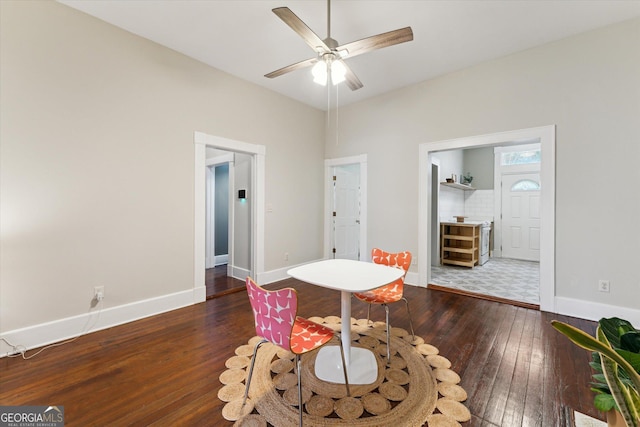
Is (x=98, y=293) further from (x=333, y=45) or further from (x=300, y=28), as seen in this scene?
(x=333, y=45)

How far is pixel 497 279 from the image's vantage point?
451 cm

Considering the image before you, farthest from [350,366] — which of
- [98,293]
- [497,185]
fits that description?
[497,185]

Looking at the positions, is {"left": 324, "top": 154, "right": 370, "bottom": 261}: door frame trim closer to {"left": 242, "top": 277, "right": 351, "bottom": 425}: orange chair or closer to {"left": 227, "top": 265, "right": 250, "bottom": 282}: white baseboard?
{"left": 227, "top": 265, "right": 250, "bottom": 282}: white baseboard

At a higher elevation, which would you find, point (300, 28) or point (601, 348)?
point (300, 28)

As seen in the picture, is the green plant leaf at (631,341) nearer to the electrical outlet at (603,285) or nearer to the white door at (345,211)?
the electrical outlet at (603,285)

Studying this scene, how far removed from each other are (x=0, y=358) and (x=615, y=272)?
564 cm

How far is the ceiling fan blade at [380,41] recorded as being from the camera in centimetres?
191

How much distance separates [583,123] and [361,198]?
2859mm

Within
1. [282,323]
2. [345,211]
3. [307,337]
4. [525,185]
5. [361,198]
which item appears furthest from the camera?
[525,185]

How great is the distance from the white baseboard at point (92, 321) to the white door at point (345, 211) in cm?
281

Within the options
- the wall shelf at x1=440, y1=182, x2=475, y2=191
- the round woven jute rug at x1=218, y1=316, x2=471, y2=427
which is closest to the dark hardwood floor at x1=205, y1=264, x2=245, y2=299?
the round woven jute rug at x1=218, y1=316, x2=471, y2=427

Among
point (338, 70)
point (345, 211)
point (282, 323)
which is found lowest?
point (282, 323)

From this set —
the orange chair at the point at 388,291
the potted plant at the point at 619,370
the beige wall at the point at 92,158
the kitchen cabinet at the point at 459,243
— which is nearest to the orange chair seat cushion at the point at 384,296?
the orange chair at the point at 388,291

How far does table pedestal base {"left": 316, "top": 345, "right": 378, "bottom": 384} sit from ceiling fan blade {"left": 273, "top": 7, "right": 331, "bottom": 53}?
2431 mm
